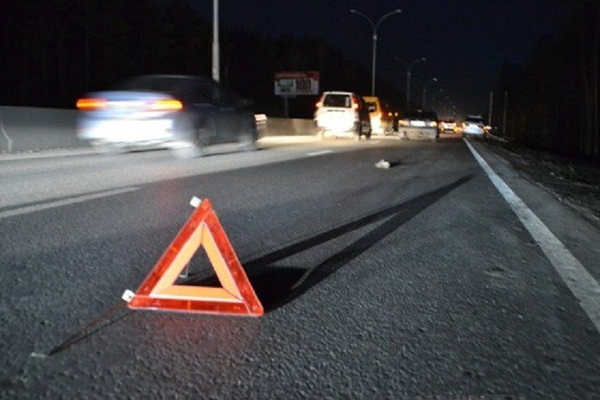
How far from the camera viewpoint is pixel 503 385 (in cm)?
283

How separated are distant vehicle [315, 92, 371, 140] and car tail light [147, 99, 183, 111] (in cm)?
1327

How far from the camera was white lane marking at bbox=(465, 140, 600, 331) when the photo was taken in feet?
13.4

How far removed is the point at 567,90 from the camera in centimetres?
7806

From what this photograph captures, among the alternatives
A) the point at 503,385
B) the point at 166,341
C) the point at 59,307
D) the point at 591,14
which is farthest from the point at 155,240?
the point at 591,14

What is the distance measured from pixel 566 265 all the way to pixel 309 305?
2.41 metres

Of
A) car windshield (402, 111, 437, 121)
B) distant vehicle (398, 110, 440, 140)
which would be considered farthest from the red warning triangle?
car windshield (402, 111, 437, 121)

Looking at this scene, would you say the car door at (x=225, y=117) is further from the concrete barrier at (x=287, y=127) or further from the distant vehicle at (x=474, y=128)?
the distant vehicle at (x=474, y=128)

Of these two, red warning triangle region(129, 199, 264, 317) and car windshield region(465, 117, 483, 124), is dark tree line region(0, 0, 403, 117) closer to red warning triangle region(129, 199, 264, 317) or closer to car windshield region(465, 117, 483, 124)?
car windshield region(465, 117, 483, 124)

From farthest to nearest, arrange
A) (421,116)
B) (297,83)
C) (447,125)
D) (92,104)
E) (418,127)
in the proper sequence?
(447,125) < (297,83) < (421,116) < (418,127) < (92,104)

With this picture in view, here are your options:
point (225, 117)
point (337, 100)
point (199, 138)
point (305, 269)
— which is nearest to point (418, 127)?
point (337, 100)

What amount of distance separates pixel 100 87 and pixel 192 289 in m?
66.2

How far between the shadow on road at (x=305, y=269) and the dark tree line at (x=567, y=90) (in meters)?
34.4

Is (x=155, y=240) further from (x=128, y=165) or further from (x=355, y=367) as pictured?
(x=128, y=165)

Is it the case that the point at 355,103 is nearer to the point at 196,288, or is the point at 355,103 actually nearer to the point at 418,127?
the point at 418,127
